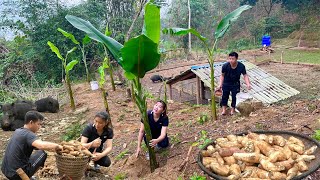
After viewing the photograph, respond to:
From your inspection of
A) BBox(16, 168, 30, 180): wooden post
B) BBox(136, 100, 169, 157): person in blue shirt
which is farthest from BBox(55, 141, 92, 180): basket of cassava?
BBox(136, 100, 169, 157): person in blue shirt

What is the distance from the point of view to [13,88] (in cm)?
1366

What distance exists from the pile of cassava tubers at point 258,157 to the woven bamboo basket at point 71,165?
1.48 m

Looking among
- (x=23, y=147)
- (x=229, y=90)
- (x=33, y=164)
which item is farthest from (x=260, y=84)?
(x=23, y=147)

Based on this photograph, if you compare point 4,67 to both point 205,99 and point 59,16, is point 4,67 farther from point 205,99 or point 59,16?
point 205,99

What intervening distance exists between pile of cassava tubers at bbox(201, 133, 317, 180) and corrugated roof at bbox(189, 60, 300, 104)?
6275 millimetres

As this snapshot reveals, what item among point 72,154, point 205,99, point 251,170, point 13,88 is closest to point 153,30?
point 72,154

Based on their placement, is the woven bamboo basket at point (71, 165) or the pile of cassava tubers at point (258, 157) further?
the woven bamboo basket at point (71, 165)

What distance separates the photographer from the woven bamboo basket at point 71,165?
377 cm

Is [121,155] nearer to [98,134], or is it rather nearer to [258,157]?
[98,134]

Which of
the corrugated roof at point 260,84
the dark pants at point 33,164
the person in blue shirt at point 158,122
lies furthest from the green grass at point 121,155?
the corrugated roof at point 260,84

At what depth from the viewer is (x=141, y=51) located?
156 inches

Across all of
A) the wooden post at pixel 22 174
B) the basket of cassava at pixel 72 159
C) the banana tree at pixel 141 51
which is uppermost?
the banana tree at pixel 141 51

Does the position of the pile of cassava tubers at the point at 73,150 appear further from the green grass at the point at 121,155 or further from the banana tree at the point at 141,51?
the green grass at the point at 121,155

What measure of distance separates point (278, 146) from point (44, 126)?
7428 millimetres
